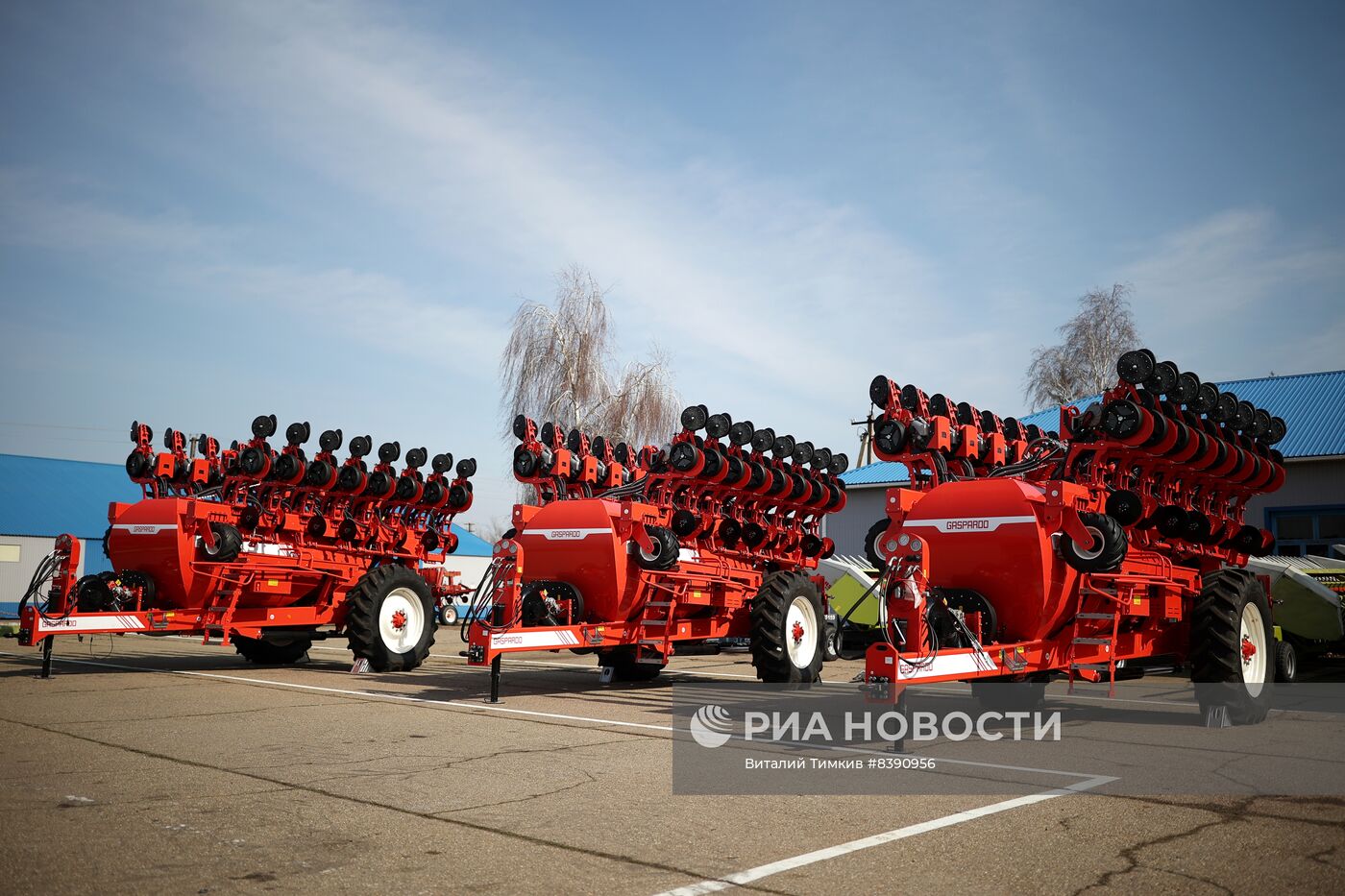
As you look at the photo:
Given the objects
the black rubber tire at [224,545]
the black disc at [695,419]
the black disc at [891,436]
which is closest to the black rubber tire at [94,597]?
the black rubber tire at [224,545]

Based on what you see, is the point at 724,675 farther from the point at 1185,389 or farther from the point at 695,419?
the point at 1185,389

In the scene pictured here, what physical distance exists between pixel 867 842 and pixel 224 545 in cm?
1156

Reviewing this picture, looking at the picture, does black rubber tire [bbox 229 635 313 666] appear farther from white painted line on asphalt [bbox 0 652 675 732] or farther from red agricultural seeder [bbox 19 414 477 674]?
white painted line on asphalt [bbox 0 652 675 732]

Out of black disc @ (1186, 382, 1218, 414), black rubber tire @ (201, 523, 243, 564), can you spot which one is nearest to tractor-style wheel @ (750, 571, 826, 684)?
black disc @ (1186, 382, 1218, 414)

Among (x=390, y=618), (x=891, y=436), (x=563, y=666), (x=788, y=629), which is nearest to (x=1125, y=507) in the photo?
(x=891, y=436)

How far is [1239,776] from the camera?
7.50 metres

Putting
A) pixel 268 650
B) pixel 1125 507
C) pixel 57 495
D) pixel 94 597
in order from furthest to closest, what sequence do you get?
pixel 57 495 < pixel 268 650 < pixel 94 597 < pixel 1125 507

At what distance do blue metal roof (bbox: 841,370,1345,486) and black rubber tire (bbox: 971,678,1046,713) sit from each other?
43.4 ft

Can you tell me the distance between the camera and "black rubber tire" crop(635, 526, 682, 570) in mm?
13117

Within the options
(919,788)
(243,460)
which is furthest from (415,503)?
(919,788)

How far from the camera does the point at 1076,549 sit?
32.1ft

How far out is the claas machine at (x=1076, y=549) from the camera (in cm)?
939

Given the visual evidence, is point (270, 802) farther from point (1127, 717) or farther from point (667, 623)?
point (1127, 717)

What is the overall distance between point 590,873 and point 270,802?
2480 mm
